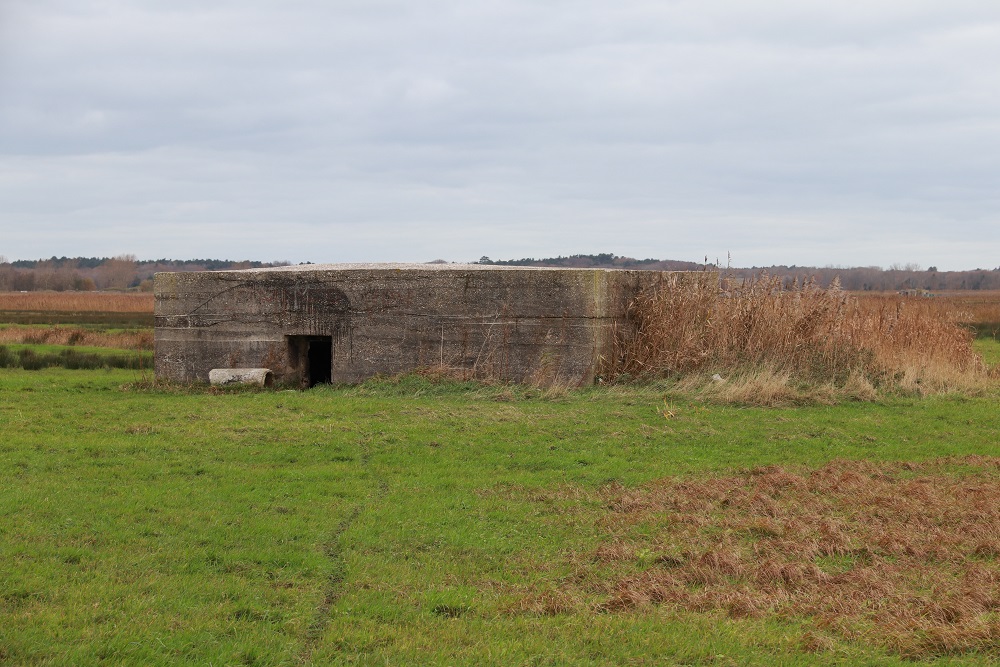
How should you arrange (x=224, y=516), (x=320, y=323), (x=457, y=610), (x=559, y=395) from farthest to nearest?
1. (x=320, y=323)
2. (x=559, y=395)
3. (x=224, y=516)
4. (x=457, y=610)

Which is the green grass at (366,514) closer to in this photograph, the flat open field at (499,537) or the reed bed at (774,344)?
the flat open field at (499,537)

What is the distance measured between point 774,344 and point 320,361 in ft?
22.1

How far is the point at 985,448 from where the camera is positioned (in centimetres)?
918

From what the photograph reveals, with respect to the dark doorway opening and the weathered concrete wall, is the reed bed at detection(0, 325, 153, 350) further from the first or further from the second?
the weathered concrete wall

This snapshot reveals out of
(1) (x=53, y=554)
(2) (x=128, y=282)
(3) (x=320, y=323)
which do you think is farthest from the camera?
(2) (x=128, y=282)

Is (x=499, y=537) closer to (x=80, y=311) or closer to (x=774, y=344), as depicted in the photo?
(x=774, y=344)

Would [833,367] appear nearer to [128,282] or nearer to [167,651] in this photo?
[167,651]

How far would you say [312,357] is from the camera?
48.6 ft

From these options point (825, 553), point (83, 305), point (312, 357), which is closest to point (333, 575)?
point (825, 553)

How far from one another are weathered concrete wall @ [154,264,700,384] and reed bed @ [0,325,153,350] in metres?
8.96

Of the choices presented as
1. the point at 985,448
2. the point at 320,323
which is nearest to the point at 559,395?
the point at 320,323

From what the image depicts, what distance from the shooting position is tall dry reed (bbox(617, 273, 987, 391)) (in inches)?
496

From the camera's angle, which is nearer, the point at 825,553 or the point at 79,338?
the point at 825,553

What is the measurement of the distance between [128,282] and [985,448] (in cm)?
7407
